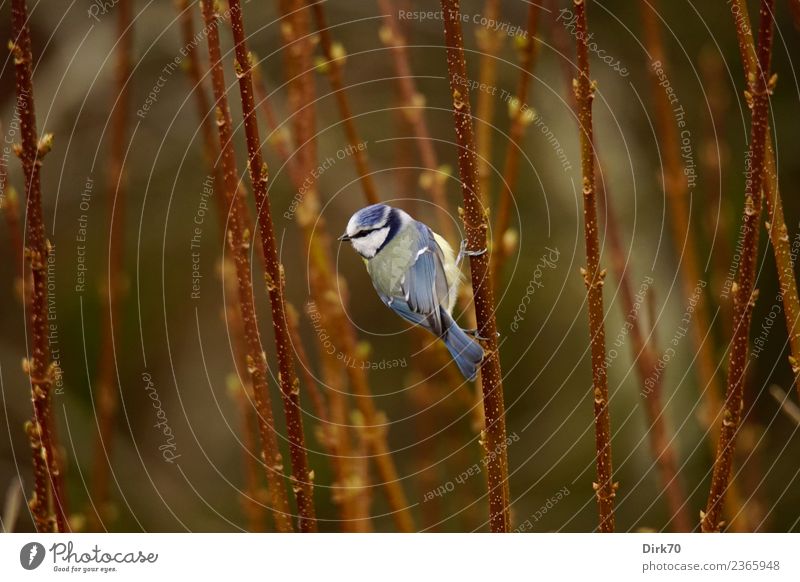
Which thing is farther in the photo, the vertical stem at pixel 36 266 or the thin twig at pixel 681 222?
the thin twig at pixel 681 222

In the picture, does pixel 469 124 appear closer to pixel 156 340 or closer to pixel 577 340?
pixel 577 340

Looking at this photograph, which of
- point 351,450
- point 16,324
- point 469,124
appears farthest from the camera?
point 16,324

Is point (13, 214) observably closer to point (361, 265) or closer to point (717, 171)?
point (361, 265)

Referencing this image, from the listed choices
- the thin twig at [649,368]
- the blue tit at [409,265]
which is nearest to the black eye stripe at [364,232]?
the blue tit at [409,265]

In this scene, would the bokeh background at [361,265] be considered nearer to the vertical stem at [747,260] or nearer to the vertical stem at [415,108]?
the vertical stem at [415,108]

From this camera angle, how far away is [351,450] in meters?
0.78

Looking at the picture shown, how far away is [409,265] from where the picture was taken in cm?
82

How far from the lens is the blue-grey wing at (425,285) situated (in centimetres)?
79

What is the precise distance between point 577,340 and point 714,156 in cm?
25

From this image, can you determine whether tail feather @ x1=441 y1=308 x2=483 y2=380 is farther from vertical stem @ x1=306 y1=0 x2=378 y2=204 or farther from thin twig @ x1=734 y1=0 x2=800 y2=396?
thin twig @ x1=734 y1=0 x2=800 y2=396

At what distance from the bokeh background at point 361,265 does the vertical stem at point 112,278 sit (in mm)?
12

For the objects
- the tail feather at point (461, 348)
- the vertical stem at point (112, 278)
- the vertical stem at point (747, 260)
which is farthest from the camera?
the vertical stem at point (112, 278)

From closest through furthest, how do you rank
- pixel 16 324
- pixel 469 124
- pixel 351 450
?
1. pixel 469 124
2. pixel 351 450
3. pixel 16 324

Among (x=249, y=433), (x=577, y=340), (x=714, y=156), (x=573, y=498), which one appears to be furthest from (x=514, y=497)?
(x=714, y=156)
